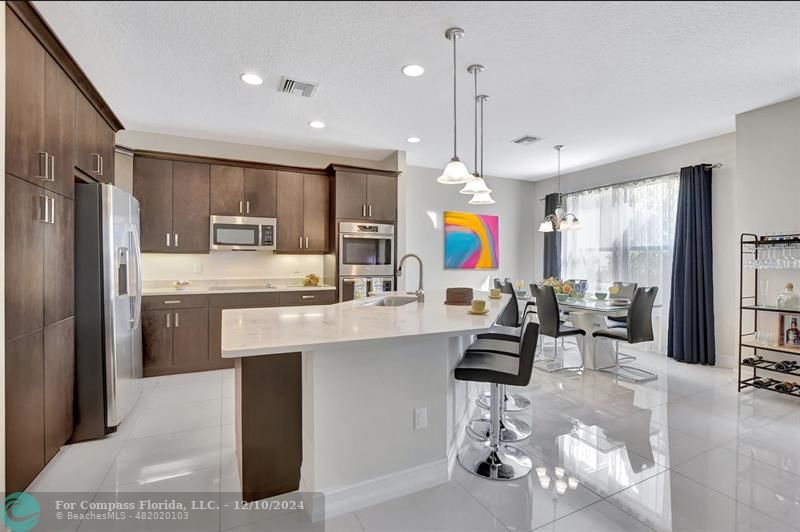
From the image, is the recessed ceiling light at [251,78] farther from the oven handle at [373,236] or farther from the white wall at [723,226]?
the white wall at [723,226]

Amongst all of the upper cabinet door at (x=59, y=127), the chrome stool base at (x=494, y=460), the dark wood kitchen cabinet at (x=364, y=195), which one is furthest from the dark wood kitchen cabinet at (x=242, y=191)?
the chrome stool base at (x=494, y=460)

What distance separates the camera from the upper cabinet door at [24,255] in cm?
180

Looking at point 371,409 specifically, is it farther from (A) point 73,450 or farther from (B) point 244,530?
(A) point 73,450

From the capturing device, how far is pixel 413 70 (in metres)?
2.76

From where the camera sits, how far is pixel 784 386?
128 inches

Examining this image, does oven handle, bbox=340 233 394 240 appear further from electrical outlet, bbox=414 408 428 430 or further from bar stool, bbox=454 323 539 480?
electrical outlet, bbox=414 408 428 430

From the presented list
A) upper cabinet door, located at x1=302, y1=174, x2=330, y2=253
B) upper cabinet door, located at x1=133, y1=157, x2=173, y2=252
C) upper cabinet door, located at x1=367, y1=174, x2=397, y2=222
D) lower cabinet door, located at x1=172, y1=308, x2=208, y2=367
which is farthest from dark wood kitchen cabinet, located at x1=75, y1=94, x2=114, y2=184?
upper cabinet door, located at x1=367, y1=174, x2=397, y2=222

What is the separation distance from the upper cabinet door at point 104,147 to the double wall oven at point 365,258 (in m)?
2.25

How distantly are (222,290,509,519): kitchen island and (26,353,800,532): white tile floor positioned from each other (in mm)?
136

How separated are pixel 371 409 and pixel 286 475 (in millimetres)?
555

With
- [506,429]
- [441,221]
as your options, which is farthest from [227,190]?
[506,429]

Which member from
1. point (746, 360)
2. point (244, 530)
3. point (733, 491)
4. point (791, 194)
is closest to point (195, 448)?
point (244, 530)

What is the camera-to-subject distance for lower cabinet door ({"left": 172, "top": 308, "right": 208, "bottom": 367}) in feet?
12.9

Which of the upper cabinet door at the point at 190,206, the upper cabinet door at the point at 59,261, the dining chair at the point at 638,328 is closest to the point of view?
the upper cabinet door at the point at 59,261
